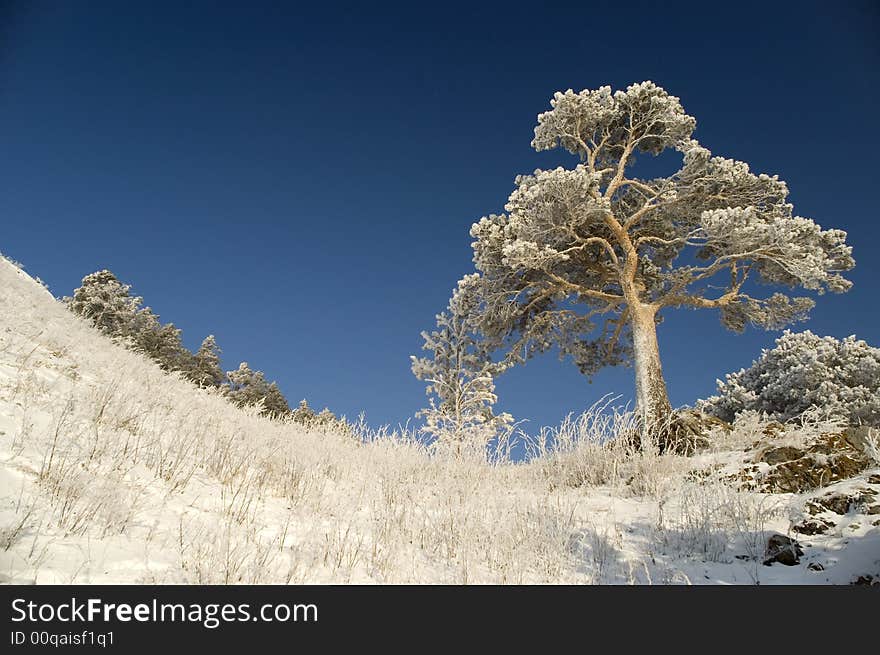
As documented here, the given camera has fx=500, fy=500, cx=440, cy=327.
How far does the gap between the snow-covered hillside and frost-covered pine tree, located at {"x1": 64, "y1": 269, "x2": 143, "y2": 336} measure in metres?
24.4

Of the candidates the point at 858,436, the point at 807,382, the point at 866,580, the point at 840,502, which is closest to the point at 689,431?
the point at 858,436

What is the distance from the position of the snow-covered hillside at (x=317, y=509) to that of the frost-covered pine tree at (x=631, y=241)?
696 centimetres

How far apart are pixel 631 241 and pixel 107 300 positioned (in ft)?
96.6

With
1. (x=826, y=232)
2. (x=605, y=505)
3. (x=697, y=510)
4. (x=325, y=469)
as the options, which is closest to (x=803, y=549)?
(x=697, y=510)

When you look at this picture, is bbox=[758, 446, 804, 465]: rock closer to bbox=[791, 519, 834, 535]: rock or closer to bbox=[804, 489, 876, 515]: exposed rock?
bbox=[804, 489, 876, 515]: exposed rock

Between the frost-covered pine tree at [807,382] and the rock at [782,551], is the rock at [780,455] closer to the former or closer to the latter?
the rock at [782,551]

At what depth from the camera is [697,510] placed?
19.2ft

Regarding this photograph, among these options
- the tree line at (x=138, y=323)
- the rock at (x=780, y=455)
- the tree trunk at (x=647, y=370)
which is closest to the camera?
the rock at (x=780, y=455)

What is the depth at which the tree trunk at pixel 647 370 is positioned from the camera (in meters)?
12.9

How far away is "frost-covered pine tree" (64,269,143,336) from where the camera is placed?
28750mm

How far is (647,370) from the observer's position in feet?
44.1

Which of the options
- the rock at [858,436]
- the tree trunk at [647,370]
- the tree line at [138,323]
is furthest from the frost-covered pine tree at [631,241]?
the tree line at [138,323]
